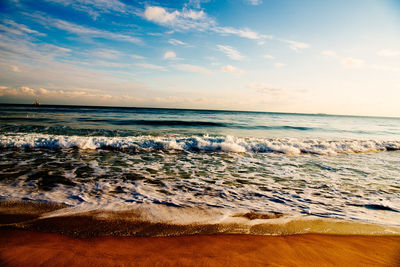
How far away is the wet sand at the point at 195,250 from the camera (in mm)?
2275

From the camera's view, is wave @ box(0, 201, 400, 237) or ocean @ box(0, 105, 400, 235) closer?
wave @ box(0, 201, 400, 237)

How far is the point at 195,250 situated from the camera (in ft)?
8.14

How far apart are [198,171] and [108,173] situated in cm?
264

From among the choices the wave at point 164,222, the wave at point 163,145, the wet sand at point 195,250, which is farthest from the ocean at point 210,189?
the wave at point 163,145

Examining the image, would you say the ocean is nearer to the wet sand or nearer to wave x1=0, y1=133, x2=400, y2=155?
the wet sand

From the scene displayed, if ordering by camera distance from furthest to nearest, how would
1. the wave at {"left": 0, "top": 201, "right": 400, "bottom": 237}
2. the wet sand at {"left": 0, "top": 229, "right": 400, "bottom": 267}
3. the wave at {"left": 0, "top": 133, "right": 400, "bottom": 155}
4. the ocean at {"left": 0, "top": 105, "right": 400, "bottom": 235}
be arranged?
the wave at {"left": 0, "top": 133, "right": 400, "bottom": 155}, the ocean at {"left": 0, "top": 105, "right": 400, "bottom": 235}, the wave at {"left": 0, "top": 201, "right": 400, "bottom": 237}, the wet sand at {"left": 0, "top": 229, "right": 400, "bottom": 267}

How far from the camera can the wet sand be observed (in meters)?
2.28

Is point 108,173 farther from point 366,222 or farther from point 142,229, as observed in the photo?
point 366,222

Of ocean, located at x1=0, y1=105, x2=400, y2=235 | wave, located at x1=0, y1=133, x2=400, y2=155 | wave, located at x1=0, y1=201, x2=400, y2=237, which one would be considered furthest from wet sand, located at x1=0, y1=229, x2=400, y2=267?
wave, located at x1=0, y1=133, x2=400, y2=155

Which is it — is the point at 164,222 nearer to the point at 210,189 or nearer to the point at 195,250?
the point at 195,250

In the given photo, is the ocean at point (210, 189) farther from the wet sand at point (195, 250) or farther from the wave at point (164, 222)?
the wet sand at point (195, 250)

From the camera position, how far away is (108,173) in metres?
→ 5.58

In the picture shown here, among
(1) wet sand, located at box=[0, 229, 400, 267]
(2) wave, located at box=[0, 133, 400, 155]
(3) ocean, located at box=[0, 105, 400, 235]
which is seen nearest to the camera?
(1) wet sand, located at box=[0, 229, 400, 267]

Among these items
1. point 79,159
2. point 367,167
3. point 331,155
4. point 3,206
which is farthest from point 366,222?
point 79,159
